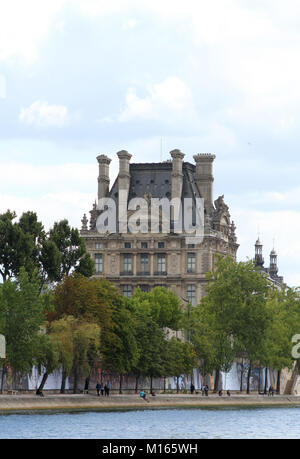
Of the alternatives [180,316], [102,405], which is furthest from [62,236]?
[102,405]

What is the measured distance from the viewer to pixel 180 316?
153125 mm

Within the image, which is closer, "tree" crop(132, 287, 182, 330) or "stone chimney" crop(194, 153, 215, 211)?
"tree" crop(132, 287, 182, 330)

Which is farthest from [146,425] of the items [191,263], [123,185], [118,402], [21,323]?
[123,185]

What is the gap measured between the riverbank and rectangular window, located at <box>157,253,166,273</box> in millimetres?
41929

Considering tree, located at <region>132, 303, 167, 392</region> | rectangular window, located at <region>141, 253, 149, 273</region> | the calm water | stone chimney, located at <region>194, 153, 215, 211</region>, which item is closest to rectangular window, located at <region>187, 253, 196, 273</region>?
rectangular window, located at <region>141, 253, 149, 273</region>

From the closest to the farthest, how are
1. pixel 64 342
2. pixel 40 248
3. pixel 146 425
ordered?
1. pixel 146 425
2. pixel 64 342
3. pixel 40 248

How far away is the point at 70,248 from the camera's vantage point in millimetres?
140750

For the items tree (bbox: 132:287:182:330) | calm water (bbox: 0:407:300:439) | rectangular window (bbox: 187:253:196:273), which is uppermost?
rectangular window (bbox: 187:253:196:273)

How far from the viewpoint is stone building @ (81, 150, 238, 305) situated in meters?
191

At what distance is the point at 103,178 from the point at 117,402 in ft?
283

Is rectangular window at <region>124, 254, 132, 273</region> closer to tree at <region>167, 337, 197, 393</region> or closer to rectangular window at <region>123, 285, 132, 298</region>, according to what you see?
rectangular window at <region>123, 285, 132, 298</region>

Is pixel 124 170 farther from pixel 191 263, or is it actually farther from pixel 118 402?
pixel 118 402

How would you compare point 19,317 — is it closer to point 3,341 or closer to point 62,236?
point 3,341
